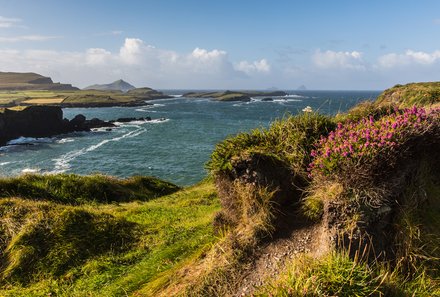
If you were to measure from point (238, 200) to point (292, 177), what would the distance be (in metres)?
1.42

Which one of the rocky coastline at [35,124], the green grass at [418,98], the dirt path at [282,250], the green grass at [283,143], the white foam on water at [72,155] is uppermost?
the green grass at [418,98]

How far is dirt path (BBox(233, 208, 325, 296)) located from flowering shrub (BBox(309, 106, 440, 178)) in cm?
121

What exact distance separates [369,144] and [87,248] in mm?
8469

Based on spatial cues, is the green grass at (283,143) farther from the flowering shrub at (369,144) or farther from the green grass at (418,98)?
the green grass at (418,98)

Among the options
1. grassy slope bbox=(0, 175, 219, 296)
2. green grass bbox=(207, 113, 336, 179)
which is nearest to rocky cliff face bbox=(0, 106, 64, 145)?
grassy slope bbox=(0, 175, 219, 296)

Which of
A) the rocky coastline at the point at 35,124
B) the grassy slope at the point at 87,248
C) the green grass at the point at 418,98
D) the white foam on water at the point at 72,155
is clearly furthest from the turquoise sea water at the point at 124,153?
the grassy slope at the point at 87,248

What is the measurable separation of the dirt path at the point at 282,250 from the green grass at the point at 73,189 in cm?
1251

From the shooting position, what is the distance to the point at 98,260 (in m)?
9.40

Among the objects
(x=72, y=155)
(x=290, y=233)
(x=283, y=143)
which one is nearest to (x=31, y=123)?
(x=72, y=155)

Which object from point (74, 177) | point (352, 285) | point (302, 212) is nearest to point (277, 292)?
point (352, 285)

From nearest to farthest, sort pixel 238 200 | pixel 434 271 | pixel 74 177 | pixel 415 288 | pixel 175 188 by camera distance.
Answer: pixel 415 288, pixel 434 271, pixel 238 200, pixel 74 177, pixel 175 188

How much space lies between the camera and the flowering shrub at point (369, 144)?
21.6 ft

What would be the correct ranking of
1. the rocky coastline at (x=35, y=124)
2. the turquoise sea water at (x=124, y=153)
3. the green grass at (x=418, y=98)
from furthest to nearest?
the rocky coastline at (x=35, y=124), the turquoise sea water at (x=124, y=153), the green grass at (x=418, y=98)

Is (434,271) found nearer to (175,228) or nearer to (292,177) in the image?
(292,177)
